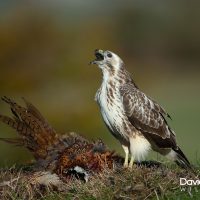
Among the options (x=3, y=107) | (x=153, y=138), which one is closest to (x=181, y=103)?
(x=3, y=107)

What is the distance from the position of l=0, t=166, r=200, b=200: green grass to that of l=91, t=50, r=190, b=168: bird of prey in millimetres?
632

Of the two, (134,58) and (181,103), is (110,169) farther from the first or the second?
(134,58)

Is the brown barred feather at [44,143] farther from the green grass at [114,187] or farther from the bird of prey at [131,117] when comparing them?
the green grass at [114,187]

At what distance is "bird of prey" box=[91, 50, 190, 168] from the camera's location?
1113 cm

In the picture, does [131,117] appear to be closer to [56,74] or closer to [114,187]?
[114,187]

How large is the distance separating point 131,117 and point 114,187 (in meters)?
1.79

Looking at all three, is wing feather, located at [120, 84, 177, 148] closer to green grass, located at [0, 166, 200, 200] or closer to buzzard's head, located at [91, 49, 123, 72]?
buzzard's head, located at [91, 49, 123, 72]

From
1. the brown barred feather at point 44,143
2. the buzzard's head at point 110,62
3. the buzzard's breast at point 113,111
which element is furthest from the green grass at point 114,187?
the buzzard's head at point 110,62

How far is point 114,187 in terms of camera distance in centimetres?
959

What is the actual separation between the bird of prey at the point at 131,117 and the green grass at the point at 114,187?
0.63 metres

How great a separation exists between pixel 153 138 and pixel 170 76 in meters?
47.5

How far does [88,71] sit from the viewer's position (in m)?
24.8

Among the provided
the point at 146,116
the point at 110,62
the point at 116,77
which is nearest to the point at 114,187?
the point at 146,116

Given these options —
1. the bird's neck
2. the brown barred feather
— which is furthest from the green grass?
the bird's neck
